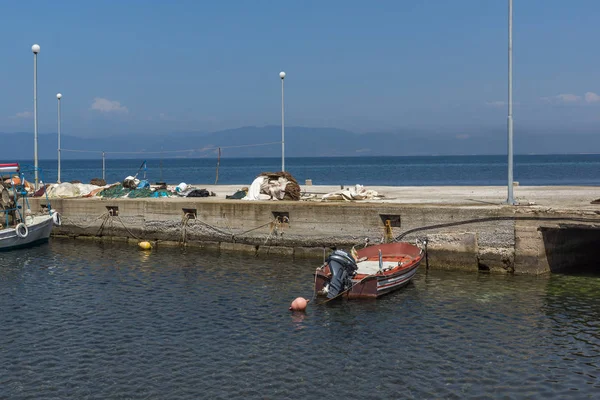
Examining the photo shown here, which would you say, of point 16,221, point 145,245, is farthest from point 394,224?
point 16,221

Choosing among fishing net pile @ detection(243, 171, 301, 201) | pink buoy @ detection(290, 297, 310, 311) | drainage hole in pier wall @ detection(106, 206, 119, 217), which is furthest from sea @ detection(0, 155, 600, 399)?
drainage hole in pier wall @ detection(106, 206, 119, 217)

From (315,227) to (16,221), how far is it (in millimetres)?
13794

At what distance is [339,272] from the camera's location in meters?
19.0

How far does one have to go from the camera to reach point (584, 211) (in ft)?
71.1

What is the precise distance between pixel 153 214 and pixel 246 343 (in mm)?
16608

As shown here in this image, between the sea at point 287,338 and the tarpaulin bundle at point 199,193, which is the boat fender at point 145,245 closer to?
the tarpaulin bundle at point 199,193

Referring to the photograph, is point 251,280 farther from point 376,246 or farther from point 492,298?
point 492,298

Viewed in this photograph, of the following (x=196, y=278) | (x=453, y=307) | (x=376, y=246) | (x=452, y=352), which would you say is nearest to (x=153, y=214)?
(x=196, y=278)

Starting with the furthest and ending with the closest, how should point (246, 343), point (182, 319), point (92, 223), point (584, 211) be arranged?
point (92, 223) < point (584, 211) < point (182, 319) < point (246, 343)

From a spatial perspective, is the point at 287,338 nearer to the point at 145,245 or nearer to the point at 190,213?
the point at 190,213

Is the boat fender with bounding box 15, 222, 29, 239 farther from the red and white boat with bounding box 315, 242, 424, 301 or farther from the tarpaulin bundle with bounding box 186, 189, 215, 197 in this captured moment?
the red and white boat with bounding box 315, 242, 424, 301

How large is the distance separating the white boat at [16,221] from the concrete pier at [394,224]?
219cm

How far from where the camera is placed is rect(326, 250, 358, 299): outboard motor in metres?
18.9

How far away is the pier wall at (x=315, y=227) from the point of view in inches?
886
